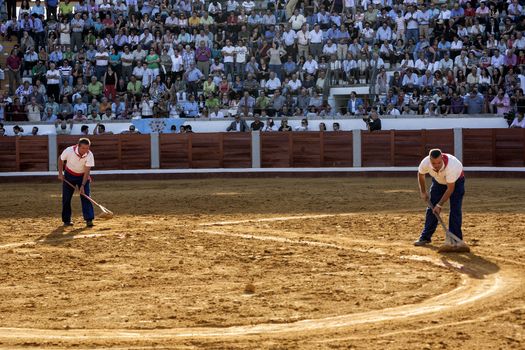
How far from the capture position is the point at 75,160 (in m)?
15.0

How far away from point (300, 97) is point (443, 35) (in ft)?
13.8

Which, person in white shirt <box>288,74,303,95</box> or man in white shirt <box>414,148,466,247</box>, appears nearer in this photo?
man in white shirt <box>414,148,466,247</box>

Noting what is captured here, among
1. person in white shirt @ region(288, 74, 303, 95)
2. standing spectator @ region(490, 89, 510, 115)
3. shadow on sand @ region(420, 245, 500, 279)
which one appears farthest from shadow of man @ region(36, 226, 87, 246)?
standing spectator @ region(490, 89, 510, 115)

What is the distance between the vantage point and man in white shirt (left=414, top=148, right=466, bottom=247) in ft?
37.6

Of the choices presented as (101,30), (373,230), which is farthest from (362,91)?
(373,230)

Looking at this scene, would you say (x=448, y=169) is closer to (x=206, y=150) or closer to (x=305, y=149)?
(x=305, y=149)

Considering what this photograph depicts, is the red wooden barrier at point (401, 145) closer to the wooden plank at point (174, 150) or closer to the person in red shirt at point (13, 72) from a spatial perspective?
the wooden plank at point (174, 150)

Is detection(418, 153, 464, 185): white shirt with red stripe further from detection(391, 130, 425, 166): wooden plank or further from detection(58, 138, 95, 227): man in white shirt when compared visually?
detection(391, 130, 425, 166): wooden plank

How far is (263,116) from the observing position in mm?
26078

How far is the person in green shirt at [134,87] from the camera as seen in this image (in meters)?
26.7

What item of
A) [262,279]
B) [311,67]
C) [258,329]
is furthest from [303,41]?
[258,329]

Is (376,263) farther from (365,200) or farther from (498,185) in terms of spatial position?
(498,185)

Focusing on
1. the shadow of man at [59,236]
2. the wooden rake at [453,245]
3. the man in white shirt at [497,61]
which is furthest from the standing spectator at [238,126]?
the wooden rake at [453,245]

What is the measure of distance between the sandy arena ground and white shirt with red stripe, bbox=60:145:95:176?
864 millimetres
